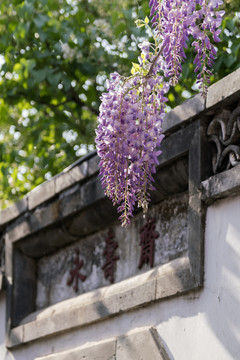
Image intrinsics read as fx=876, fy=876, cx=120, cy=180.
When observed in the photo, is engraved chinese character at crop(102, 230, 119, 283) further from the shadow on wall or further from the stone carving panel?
the stone carving panel

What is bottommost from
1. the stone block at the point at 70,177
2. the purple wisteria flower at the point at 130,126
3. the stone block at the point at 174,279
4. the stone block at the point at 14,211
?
the stone block at the point at 174,279

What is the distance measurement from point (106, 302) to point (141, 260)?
13.8 inches

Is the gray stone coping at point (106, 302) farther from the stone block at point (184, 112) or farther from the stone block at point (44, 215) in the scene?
the stone block at point (184, 112)

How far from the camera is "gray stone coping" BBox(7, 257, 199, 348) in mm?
5055

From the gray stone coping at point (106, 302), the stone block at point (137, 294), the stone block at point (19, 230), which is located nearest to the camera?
the gray stone coping at point (106, 302)

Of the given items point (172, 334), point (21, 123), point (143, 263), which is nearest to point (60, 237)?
point (143, 263)

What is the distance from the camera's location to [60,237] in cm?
657

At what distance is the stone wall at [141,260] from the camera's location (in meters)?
4.83

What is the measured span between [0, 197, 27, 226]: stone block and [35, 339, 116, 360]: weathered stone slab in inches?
51.8

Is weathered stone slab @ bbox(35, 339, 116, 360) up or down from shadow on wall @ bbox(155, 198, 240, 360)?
up

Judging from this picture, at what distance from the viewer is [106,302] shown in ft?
18.4

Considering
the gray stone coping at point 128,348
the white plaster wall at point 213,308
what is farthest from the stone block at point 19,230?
the white plaster wall at point 213,308

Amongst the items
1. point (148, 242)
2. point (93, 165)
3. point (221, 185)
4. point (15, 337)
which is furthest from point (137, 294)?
point (15, 337)

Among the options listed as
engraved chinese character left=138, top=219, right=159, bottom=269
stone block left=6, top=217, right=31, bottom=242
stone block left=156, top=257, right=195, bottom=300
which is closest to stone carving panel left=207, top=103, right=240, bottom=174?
stone block left=156, top=257, right=195, bottom=300
